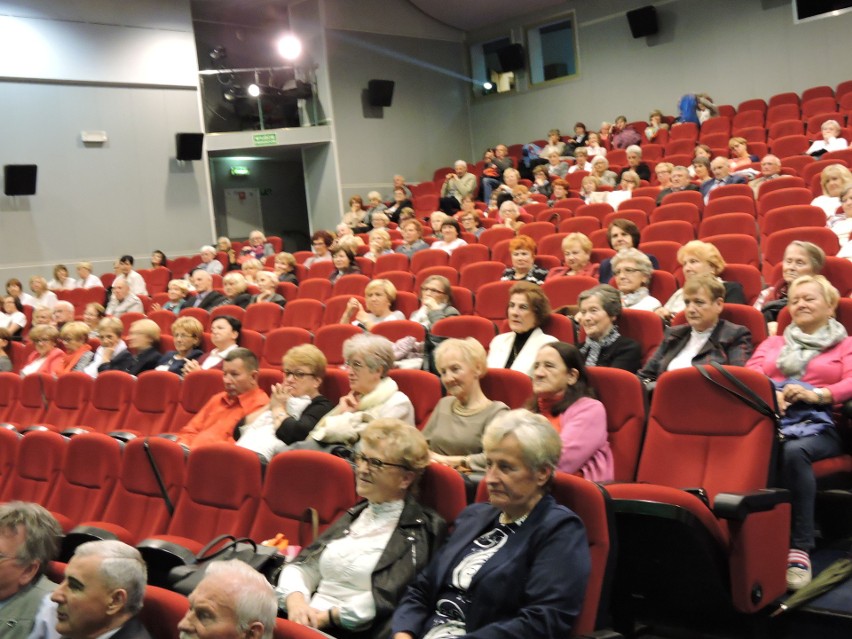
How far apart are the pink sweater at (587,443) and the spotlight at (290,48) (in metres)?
8.87

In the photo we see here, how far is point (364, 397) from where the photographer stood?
8.98ft

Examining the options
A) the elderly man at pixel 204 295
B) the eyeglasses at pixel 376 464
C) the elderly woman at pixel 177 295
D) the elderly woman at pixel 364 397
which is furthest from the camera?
the elderly woman at pixel 177 295

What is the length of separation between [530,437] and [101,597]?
92cm

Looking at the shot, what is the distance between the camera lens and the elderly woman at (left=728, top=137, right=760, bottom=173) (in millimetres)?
6402

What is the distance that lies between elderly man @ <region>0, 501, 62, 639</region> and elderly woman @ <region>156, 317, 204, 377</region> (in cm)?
221

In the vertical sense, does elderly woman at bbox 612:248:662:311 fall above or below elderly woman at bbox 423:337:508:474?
above

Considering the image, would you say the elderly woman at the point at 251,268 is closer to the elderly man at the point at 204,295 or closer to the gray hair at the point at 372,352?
the elderly man at the point at 204,295

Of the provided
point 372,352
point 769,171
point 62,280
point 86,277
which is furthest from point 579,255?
point 62,280

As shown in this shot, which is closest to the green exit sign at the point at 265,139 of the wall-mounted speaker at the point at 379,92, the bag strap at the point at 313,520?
the wall-mounted speaker at the point at 379,92

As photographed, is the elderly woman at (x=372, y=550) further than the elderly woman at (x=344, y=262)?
No

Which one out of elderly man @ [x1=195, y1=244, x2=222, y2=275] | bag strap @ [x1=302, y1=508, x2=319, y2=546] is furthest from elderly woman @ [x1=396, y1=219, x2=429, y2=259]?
bag strap @ [x1=302, y1=508, x2=319, y2=546]

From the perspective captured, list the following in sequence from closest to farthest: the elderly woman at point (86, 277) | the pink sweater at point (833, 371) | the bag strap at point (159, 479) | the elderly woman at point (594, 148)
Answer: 1. the pink sweater at point (833, 371)
2. the bag strap at point (159, 479)
3. the elderly woman at point (86, 277)
4. the elderly woman at point (594, 148)

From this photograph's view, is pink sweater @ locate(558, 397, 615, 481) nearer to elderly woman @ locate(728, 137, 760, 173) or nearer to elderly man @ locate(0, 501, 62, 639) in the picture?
elderly man @ locate(0, 501, 62, 639)

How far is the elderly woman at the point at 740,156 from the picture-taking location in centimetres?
640
